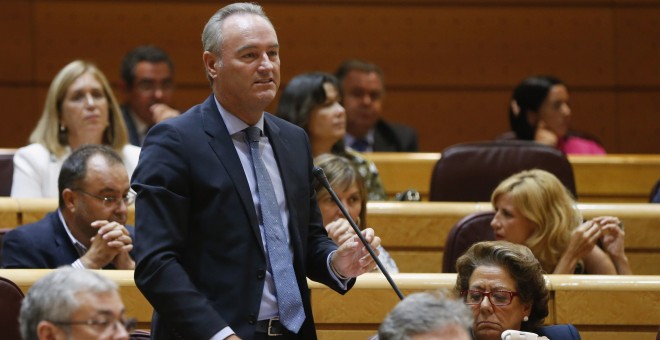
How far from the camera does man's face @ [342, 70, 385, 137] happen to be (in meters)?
4.96

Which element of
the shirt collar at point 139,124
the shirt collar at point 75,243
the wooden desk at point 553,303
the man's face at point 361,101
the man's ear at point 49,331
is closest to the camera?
the man's ear at point 49,331

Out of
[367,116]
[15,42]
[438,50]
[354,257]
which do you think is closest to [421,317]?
[354,257]

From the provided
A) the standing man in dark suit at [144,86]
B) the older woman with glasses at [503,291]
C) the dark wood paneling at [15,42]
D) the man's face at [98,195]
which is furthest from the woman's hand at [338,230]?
the dark wood paneling at [15,42]

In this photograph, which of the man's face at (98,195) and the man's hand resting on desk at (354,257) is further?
the man's face at (98,195)

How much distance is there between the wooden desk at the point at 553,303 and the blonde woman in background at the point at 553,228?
1.19 ft

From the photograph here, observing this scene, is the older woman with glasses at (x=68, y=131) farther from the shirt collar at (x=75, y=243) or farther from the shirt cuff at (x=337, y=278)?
the shirt cuff at (x=337, y=278)

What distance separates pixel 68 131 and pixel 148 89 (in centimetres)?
91

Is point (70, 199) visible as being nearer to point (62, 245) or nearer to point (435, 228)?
point (62, 245)

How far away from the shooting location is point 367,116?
4.96 meters

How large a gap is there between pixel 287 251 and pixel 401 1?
400 centimetres

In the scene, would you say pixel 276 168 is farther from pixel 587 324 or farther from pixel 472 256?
pixel 587 324

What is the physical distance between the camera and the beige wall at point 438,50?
19.1 ft

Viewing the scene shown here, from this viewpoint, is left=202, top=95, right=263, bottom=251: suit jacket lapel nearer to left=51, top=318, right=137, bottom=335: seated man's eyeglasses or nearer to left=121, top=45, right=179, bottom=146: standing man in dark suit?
left=51, top=318, right=137, bottom=335: seated man's eyeglasses

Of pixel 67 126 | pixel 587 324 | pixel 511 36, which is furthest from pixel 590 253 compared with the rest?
pixel 511 36
